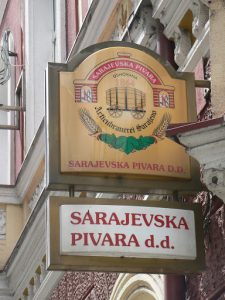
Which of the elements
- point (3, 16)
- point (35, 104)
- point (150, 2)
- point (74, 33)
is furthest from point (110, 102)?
point (3, 16)

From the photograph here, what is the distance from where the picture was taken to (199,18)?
10.5m

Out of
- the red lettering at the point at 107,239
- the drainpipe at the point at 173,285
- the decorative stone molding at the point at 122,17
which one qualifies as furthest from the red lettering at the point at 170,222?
the decorative stone molding at the point at 122,17

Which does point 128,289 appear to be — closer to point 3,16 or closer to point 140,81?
point 140,81

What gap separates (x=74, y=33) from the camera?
16.0 m

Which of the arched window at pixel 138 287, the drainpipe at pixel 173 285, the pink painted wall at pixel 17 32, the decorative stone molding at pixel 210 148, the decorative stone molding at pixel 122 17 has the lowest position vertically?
the drainpipe at pixel 173 285

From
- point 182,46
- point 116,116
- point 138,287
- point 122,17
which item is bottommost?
point 138,287

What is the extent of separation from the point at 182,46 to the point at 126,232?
6.89 feet

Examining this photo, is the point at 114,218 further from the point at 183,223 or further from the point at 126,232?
the point at 183,223

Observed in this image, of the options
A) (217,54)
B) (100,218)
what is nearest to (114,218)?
(100,218)

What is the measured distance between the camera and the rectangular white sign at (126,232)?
9438 mm

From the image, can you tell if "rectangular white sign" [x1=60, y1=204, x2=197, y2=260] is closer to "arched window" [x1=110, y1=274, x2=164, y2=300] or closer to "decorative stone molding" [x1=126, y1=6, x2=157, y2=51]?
"arched window" [x1=110, y1=274, x2=164, y2=300]

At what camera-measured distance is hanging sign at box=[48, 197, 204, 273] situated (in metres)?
9.41

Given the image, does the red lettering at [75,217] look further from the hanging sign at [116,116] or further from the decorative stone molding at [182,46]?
the decorative stone molding at [182,46]

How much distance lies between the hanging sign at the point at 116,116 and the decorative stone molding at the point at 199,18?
0.58 m
